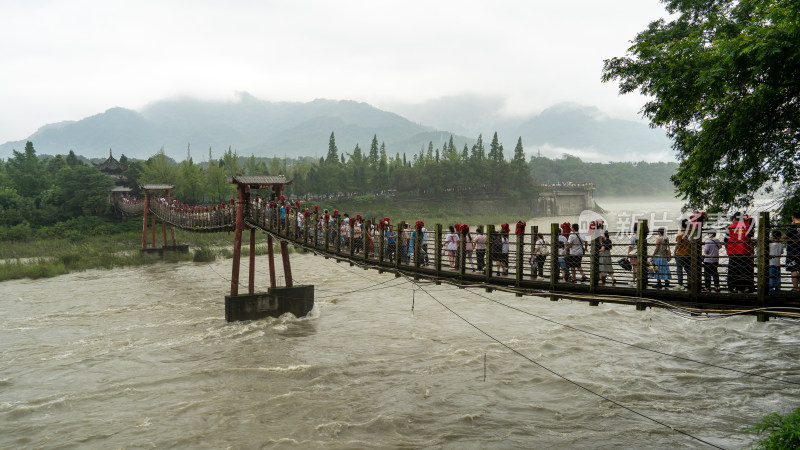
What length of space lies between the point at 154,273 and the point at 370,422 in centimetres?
2844

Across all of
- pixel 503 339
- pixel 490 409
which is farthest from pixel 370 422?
pixel 503 339

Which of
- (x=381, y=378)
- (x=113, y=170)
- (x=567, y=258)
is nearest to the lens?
(x=567, y=258)

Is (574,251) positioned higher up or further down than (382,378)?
higher up

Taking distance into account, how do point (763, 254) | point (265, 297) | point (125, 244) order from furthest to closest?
point (125, 244) < point (265, 297) < point (763, 254)

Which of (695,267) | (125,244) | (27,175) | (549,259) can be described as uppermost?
(27,175)

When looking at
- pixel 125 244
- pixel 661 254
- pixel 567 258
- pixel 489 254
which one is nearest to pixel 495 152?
pixel 125 244

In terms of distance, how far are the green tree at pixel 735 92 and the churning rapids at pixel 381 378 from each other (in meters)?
5.13

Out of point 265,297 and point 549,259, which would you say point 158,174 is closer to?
point 265,297

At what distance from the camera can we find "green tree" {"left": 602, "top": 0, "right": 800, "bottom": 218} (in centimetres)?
980

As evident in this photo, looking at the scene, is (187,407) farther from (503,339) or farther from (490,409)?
(503,339)

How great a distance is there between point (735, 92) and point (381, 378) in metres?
11.2

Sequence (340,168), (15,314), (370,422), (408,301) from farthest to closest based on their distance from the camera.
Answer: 1. (340,168)
2. (408,301)
3. (15,314)
4. (370,422)

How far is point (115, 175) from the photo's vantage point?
216ft

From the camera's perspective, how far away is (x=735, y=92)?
1176cm
